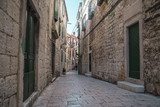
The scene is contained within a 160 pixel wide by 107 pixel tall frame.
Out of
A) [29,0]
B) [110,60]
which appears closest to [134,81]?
[110,60]

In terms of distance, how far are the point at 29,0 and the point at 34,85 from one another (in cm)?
201

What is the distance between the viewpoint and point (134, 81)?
15.8 ft

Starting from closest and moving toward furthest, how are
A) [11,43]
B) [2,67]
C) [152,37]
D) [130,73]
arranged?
[2,67] < [11,43] < [152,37] < [130,73]

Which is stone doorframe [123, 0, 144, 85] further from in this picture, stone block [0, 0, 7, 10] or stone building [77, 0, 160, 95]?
stone block [0, 0, 7, 10]

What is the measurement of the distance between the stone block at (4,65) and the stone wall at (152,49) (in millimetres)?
3397

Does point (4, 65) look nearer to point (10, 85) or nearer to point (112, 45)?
point (10, 85)

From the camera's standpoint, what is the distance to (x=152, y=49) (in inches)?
151

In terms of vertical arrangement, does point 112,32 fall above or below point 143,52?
above

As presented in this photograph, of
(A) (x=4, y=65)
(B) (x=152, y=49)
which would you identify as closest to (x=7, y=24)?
(A) (x=4, y=65)

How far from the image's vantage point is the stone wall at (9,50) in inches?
62.0

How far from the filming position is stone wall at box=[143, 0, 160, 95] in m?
3.63

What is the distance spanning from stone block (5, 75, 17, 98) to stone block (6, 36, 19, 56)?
0.32 m

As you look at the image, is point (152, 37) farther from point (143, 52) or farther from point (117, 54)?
point (117, 54)

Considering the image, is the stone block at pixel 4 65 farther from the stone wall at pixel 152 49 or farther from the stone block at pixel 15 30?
the stone wall at pixel 152 49
